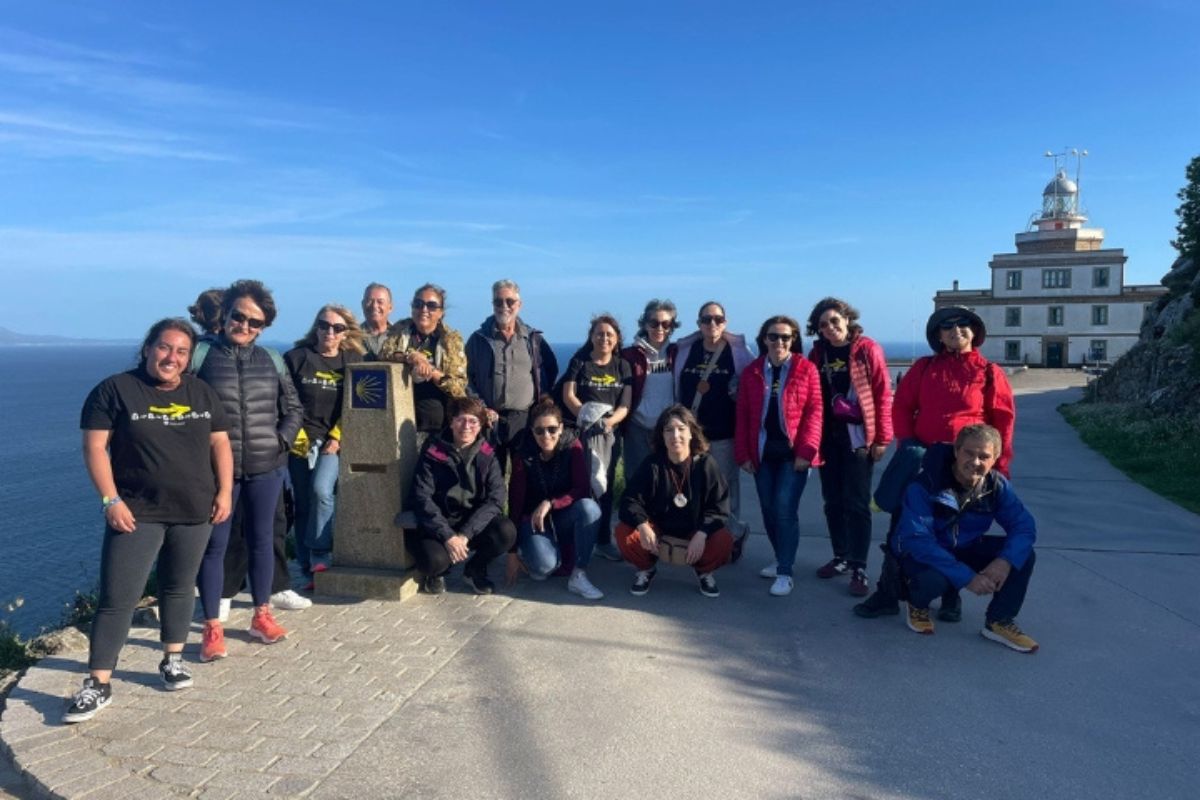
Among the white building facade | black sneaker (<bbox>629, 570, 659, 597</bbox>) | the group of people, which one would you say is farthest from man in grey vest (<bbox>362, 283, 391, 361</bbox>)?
the white building facade

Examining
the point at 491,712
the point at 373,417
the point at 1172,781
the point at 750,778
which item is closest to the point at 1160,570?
the point at 1172,781

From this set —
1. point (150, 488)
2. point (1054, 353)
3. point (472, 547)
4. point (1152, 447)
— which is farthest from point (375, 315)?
point (1054, 353)

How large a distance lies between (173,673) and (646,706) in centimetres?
246

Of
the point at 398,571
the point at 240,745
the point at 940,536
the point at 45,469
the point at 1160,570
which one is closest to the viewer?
the point at 240,745

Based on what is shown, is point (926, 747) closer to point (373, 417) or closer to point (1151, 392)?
point (373, 417)

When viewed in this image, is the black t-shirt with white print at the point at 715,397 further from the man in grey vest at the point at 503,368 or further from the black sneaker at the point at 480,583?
the black sneaker at the point at 480,583

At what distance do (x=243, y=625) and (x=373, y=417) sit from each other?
1605 millimetres

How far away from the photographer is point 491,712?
4.06 m

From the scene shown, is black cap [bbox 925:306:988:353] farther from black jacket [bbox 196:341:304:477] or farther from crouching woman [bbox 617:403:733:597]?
black jacket [bbox 196:341:304:477]

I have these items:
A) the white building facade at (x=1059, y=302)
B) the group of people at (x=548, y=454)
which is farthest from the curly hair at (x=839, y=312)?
the white building facade at (x=1059, y=302)

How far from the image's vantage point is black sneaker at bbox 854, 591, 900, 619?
212 inches

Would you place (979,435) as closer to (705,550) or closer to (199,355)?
(705,550)

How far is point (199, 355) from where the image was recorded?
4.82 meters

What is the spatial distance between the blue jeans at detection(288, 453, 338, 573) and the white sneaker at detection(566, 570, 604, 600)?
1.84 meters
